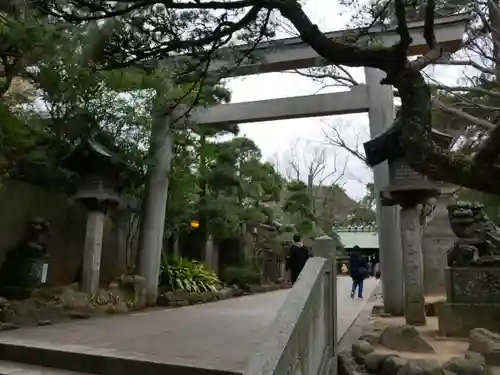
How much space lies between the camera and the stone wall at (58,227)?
7.98 metres

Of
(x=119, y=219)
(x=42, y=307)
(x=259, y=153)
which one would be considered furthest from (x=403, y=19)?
(x=259, y=153)

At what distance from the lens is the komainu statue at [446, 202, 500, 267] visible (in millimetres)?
6262

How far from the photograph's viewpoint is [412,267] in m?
7.13

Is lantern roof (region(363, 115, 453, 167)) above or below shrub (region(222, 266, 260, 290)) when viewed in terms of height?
above

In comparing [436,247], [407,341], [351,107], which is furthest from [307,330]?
[436,247]

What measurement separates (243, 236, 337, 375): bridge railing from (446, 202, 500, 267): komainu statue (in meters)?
2.31

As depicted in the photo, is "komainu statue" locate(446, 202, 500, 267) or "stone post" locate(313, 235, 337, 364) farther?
"komainu statue" locate(446, 202, 500, 267)

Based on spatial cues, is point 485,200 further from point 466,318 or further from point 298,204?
point 298,204

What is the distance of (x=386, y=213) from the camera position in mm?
8891

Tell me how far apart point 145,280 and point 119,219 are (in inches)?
68.8

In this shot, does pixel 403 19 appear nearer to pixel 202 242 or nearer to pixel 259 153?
pixel 202 242

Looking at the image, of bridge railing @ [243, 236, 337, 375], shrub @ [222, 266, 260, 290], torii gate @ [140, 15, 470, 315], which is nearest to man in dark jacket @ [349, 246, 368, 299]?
shrub @ [222, 266, 260, 290]

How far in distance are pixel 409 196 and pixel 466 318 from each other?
79.2 inches

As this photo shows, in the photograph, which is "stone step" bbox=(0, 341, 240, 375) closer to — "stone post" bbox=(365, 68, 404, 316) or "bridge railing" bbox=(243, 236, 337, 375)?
"bridge railing" bbox=(243, 236, 337, 375)
